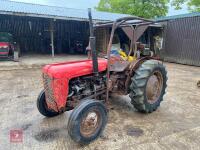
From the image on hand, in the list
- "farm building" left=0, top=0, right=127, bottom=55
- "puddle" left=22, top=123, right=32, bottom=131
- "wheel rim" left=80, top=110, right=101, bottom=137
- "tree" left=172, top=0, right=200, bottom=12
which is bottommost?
"puddle" left=22, top=123, right=32, bottom=131

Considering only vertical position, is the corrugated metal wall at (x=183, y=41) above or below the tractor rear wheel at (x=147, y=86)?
above

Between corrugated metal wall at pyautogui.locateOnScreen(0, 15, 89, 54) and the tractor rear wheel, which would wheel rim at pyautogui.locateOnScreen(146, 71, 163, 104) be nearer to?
the tractor rear wheel

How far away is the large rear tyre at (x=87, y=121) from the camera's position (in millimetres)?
2480

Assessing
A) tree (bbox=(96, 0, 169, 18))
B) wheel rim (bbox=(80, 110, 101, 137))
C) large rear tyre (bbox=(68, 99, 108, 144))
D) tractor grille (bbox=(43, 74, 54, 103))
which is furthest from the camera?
tree (bbox=(96, 0, 169, 18))

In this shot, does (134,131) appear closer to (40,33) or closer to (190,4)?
(40,33)

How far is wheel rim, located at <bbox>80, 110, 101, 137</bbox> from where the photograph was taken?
8.70ft

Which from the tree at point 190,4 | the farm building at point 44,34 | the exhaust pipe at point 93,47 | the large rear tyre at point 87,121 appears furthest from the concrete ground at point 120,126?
the tree at point 190,4

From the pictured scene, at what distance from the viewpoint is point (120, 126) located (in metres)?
3.24

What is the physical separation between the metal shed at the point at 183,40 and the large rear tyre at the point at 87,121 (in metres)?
9.49

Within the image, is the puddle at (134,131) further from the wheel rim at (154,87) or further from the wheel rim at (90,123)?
the wheel rim at (154,87)

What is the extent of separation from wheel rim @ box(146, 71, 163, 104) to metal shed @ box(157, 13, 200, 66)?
7755mm

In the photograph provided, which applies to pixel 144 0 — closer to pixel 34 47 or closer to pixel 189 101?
pixel 34 47

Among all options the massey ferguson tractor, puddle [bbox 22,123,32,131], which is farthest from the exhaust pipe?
puddle [bbox 22,123,32,131]

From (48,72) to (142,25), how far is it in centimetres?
202
